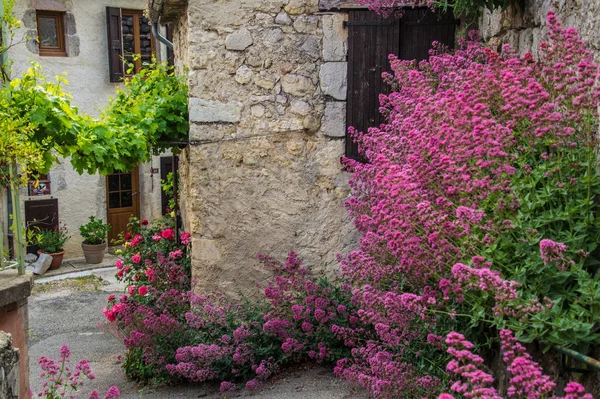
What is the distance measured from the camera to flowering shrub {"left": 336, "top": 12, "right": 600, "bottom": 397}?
2205mm

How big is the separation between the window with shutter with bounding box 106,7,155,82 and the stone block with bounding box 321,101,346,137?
7.81 m

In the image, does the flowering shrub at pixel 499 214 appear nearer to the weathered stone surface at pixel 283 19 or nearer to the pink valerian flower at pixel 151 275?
the weathered stone surface at pixel 283 19

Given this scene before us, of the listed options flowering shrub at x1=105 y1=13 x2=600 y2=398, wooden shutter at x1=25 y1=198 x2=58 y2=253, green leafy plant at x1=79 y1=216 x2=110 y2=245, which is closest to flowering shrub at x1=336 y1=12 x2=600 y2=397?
flowering shrub at x1=105 y1=13 x2=600 y2=398

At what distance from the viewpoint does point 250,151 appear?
16.6 ft

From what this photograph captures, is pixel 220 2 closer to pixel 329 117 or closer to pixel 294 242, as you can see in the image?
pixel 329 117

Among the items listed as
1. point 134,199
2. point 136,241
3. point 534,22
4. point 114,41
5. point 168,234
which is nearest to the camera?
point 534,22

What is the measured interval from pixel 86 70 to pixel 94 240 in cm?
315

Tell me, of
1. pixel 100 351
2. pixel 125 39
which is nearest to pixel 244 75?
pixel 100 351

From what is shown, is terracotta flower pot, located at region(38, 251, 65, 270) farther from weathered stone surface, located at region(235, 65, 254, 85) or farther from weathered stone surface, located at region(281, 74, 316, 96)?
weathered stone surface, located at region(281, 74, 316, 96)

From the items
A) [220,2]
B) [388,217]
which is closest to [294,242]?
[220,2]

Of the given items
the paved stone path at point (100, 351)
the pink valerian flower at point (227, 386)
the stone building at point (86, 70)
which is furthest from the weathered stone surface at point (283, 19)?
the stone building at point (86, 70)

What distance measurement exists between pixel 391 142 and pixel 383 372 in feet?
4.34

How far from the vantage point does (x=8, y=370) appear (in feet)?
6.23

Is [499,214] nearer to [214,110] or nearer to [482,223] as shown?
[482,223]
